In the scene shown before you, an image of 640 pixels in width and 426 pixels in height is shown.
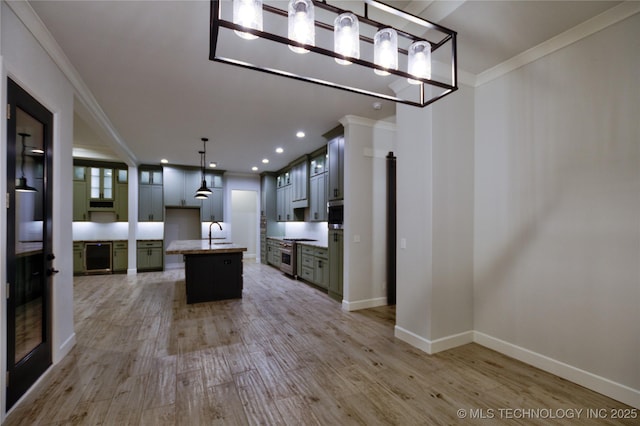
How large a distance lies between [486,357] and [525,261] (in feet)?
3.27

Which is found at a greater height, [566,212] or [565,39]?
[565,39]

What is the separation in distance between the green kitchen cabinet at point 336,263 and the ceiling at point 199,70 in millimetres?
1785

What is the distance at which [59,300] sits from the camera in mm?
2721

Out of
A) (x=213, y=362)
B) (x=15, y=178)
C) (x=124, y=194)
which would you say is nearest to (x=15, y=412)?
(x=213, y=362)

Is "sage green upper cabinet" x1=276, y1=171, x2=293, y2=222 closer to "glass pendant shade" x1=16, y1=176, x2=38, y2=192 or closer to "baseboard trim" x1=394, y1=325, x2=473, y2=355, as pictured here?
"baseboard trim" x1=394, y1=325, x2=473, y2=355

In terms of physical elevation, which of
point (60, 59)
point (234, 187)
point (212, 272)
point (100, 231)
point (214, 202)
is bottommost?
point (212, 272)

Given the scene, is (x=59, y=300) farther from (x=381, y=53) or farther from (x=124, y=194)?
(x=124, y=194)

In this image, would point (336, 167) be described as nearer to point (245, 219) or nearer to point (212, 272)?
point (212, 272)

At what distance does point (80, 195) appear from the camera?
6914 millimetres

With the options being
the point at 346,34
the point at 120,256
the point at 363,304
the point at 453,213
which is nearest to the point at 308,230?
the point at 363,304

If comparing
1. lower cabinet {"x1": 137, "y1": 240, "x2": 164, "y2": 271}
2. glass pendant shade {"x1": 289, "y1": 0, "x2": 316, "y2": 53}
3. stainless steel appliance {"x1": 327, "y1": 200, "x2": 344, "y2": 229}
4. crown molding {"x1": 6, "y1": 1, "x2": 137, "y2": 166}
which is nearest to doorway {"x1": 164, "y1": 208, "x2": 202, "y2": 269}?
lower cabinet {"x1": 137, "y1": 240, "x2": 164, "y2": 271}

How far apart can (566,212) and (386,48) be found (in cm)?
214

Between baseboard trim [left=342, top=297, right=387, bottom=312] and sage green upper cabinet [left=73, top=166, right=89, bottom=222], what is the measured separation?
662 cm

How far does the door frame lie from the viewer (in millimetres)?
1968
